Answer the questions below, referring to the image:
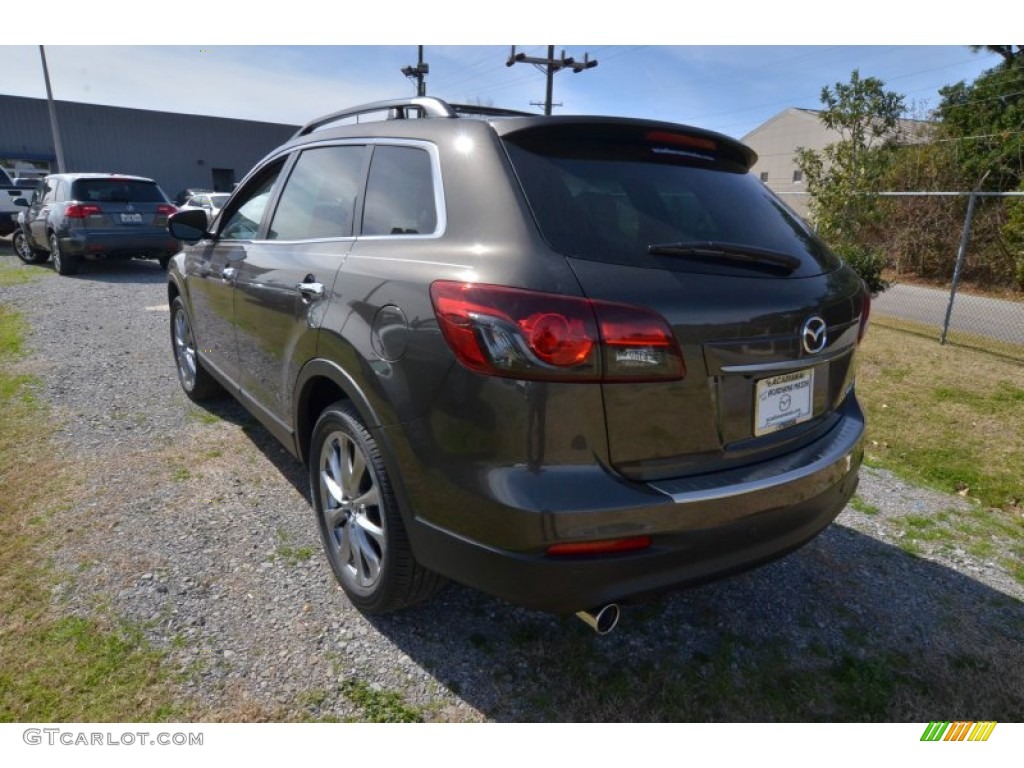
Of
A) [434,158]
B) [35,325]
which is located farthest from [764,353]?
[35,325]

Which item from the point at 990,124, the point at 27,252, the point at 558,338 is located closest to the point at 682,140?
the point at 558,338

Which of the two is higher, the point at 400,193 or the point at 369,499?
the point at 400,193

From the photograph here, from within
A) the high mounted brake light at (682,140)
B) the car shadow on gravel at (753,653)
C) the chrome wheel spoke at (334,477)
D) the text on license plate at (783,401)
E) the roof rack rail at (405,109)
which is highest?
the roof rack rail at (405,109)

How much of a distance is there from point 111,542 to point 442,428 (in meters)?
2.01

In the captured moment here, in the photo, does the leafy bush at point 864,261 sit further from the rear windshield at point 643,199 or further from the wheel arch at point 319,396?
the wheel arch at point 319,396

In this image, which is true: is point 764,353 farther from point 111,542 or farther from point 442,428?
point 111,542

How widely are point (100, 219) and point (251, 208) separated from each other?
895 cm

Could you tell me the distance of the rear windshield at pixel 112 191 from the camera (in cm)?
1091

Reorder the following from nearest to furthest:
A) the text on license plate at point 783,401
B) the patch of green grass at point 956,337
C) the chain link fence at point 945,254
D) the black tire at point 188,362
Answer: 1. the text on license plate at point 783,401
2. the black tire at point 188,362
3. the patch of green grass at point 956,337
4. the chain link fence at point 945,254

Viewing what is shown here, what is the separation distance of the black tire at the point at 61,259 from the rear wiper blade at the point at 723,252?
11843 mm

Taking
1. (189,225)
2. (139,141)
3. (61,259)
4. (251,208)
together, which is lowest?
(61,259)

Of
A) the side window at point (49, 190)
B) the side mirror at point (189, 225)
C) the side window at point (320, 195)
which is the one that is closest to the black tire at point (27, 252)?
the side window at point (49, 190)

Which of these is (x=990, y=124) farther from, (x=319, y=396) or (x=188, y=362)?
(x=319, y=396)

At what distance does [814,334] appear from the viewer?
218 cm
